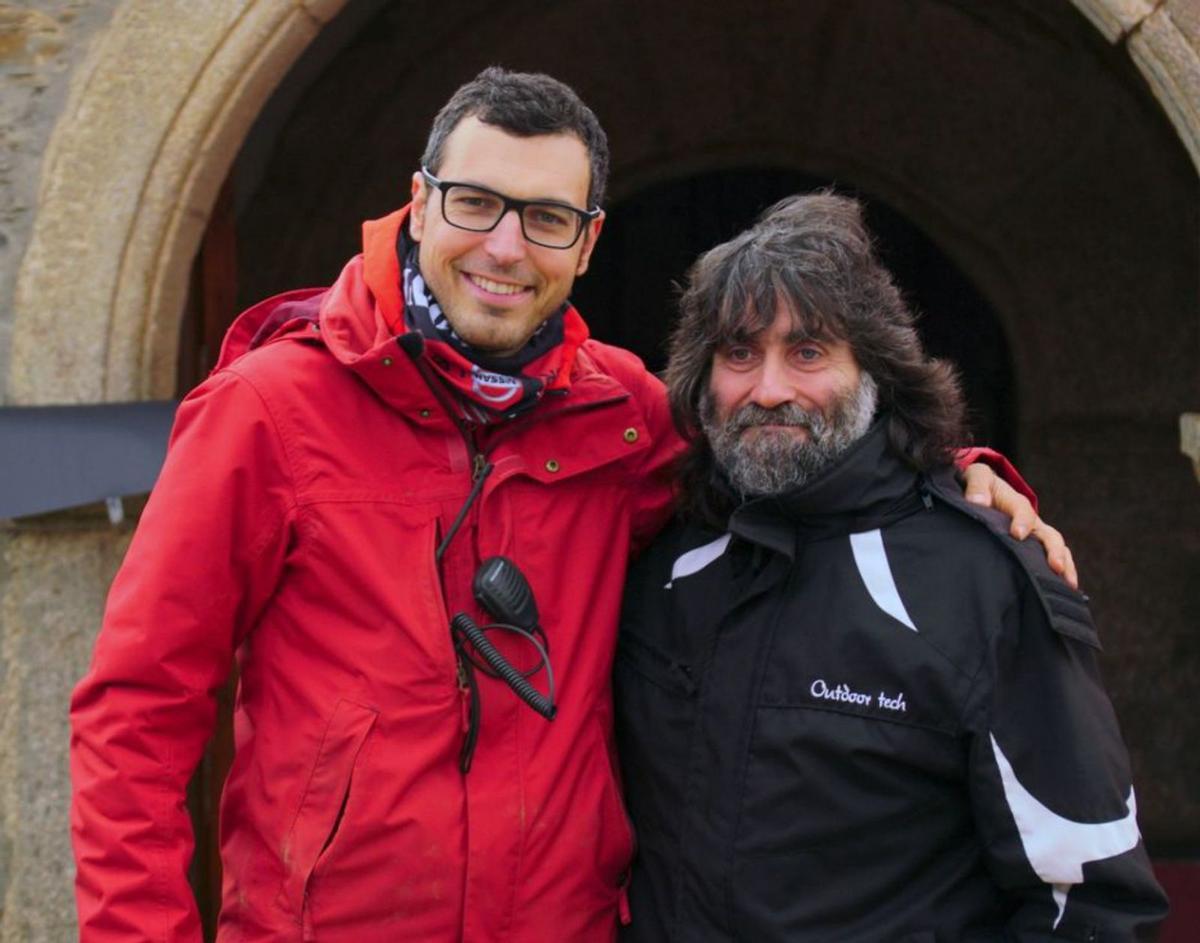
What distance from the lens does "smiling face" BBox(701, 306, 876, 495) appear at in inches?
78.2

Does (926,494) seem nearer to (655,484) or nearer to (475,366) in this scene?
(655,484)

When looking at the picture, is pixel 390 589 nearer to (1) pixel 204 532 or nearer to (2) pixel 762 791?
(1) pixel 204 532

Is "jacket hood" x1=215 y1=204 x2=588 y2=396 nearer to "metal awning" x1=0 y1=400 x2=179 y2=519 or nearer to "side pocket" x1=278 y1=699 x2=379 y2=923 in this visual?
"side pocket" x1=278 y1=699 x2=379 y2=923

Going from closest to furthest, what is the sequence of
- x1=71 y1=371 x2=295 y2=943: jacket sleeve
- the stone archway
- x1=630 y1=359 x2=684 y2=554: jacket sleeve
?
x1=71 y1=371 x2=295 y2=943: jacket sleeve
x1=630 y1=359 x2=684 y2=554: jacket sleeve
the stone archway

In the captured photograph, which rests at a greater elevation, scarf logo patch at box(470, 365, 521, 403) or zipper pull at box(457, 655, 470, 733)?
scarf logo patch at box(470, 365, 521, 403)

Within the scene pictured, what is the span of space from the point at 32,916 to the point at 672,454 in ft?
5.42

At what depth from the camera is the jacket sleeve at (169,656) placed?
1732 millimetres

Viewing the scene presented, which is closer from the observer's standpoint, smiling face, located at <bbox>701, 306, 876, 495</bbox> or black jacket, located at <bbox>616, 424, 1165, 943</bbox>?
black jacket, located at <bbox>616, 424, 1165, 943</bbox>

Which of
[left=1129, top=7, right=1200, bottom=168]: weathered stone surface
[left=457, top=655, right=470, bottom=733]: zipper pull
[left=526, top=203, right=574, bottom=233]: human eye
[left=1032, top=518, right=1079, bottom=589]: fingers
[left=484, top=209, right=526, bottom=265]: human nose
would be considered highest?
[left=1129, top=7, right=1200, bottom=168]: weathered stone surface

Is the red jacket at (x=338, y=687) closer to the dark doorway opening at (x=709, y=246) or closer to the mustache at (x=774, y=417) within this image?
the mustache at (x=774, y=417)

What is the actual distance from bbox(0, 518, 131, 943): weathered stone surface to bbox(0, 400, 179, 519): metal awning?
0.34ft

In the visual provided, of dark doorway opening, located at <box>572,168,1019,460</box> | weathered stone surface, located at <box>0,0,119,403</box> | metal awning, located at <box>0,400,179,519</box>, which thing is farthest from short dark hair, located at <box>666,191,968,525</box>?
dark doorway opening, located at <box>572,168,1019,460</box>

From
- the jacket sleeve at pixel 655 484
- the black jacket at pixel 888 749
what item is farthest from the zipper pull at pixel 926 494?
the jacket sleeve at pixel 655 484

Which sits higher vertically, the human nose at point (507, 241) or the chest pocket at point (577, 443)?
the human nose at point (507, 241)
